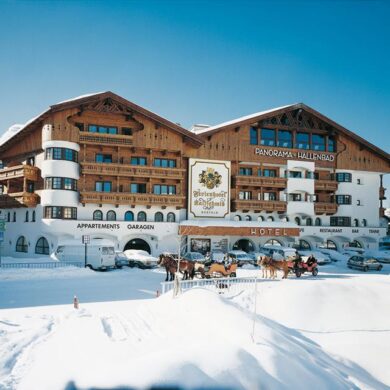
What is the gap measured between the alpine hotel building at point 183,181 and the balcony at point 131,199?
10 cm

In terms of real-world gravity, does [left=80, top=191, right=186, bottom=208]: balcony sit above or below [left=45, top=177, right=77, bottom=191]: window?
below

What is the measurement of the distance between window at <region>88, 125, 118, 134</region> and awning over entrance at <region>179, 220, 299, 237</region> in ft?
38.8

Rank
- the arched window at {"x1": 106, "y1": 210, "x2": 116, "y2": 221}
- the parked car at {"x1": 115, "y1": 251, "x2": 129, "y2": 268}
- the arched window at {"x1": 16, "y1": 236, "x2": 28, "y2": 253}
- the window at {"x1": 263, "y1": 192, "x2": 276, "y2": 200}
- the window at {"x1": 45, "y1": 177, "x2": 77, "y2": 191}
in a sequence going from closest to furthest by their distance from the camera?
the parked car at {"x1": 115, "y1": 251, "x2": 129, "y2": 268} < the window at {"x1": 45, "y1": 177, "x2": 77, "y2": 191} < the arched window at {"x1": 106, "y1": 210, "x2": 116, "y2": 221} < the arched window at {"x1": 16, "y1": 236, "x2": 28, "y2": 253} < the window at {"x1": 263, "y1": 192, "x2": 276, "y2": 200}

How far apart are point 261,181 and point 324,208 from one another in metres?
9.03

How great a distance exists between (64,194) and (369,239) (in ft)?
120

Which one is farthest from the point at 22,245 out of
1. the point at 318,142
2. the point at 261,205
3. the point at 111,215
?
the point at 318,142

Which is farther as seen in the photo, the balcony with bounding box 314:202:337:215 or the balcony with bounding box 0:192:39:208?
the balcony with bounding box 314:202:337:215

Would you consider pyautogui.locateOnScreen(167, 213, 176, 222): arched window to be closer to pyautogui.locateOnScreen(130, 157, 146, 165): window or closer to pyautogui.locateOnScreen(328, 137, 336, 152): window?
pyautogui.locateOnScreen(130, 157, 146, 165): window

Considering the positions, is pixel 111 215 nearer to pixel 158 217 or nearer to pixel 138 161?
pixel 158 217

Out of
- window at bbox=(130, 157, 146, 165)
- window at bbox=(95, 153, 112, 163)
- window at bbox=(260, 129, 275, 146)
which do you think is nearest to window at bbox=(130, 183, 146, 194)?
window at bbox=(130, 157, 146, 165)

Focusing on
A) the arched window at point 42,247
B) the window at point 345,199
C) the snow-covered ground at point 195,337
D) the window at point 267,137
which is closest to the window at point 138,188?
the arched window at point 42,247

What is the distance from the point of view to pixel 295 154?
4122cm

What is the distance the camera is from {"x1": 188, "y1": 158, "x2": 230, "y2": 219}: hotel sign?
1475 inches

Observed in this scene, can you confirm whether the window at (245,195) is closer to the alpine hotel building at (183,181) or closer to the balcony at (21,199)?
the alpine hotel building at (183,181)
